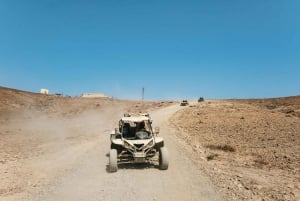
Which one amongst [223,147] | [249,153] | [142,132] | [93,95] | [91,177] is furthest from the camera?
[93,95]

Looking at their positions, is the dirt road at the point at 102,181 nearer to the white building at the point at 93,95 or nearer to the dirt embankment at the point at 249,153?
the dirt embankment at the point at 249,153

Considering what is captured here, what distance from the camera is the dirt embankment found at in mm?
17984

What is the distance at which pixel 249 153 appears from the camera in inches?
1222

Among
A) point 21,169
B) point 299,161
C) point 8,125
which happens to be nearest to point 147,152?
point 21,169

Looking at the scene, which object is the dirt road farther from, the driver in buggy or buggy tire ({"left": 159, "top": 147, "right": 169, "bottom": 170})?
the driver in buggy

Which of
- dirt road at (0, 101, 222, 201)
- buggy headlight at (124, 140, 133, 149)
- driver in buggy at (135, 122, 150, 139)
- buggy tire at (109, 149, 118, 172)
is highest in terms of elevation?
driver in buggy at (135, 122, 150, 139)

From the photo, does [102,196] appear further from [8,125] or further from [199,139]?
[8,125]

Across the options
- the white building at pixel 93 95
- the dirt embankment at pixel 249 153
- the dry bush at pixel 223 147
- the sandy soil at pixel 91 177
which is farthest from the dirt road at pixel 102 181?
the white building at pixel 93 95

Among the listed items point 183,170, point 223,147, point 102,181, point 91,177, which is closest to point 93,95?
point 223,147

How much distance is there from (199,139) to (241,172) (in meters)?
16.1

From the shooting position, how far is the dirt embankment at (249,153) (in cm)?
1798

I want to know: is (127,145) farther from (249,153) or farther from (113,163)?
(249,153)

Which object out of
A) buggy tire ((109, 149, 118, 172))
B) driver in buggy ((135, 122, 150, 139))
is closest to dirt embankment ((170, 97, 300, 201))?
driver in buggy ((135, 122, 150, 139))

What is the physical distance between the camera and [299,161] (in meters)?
27.2
